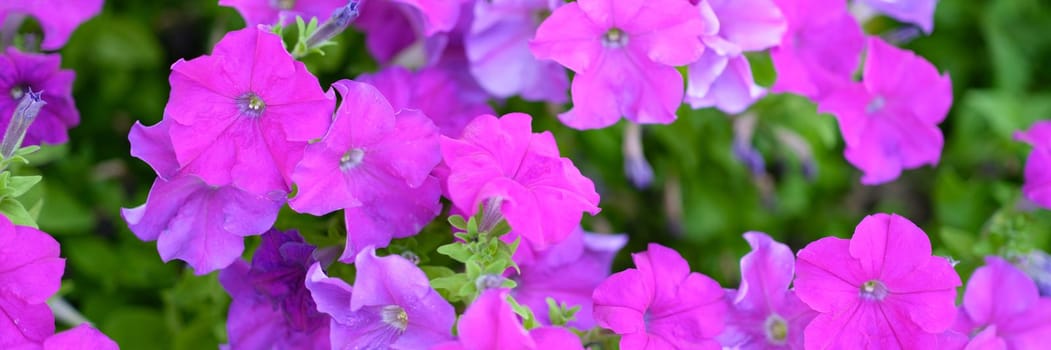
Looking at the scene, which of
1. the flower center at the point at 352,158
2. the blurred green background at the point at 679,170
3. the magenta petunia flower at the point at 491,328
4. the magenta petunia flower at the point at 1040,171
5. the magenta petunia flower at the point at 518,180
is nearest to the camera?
the magenta petunia flower at the point at 491,328

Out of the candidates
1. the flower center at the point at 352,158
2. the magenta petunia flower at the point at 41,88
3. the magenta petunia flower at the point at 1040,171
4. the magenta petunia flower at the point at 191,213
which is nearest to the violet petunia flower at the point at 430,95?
the flower center at the point at 352,158

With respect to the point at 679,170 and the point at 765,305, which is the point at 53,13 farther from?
the point at 679,170

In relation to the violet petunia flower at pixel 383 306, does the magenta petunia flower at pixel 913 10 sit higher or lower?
higher

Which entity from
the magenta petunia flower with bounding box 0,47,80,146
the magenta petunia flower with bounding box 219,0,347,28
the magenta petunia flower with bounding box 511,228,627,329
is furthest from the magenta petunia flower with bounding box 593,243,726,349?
the magenta petunia flower with bounding box 0,47,80,146

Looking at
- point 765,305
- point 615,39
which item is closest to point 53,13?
point 615,39

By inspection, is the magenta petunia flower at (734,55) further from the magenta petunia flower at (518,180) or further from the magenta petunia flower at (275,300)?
the magenta petunia flower at (275,300)

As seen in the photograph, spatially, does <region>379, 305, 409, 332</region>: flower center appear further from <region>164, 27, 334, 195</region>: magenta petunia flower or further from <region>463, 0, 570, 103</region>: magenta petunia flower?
<region>463, 0, 570, 103</region>: magenta petunia flower
